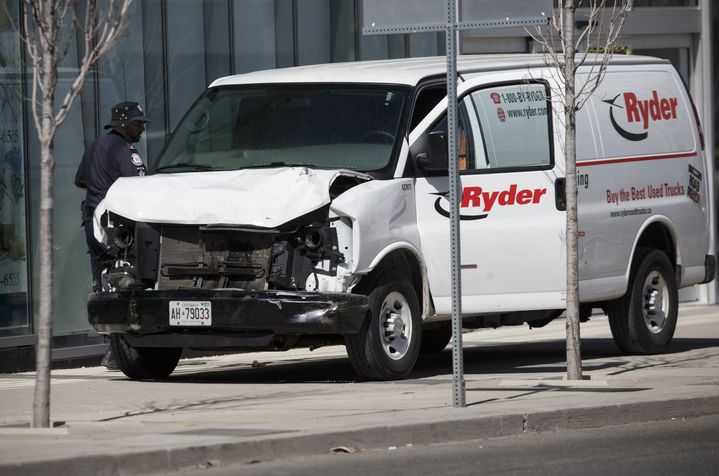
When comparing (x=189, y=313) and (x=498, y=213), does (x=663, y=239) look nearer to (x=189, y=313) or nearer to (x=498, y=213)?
(x=498, y=213)

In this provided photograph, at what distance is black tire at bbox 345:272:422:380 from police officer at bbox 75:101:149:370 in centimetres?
256

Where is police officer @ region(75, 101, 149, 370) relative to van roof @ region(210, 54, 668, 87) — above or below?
below

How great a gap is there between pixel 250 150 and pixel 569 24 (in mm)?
2790

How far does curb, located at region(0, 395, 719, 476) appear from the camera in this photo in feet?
27.0

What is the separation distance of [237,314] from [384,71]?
2679 millimetres

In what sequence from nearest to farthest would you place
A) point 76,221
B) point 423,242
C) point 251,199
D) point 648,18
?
point 251,199 < point 423,242 < point 76,221 < point 648,18

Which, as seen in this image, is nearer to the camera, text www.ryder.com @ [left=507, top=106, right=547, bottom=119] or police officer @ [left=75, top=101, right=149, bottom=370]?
text www.ryder.com @ [left=507, top=106, right=547, bottom=119]

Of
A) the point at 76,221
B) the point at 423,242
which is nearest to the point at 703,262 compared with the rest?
the point at 423,242

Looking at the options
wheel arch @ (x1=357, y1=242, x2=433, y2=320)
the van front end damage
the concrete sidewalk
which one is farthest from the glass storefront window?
wheel arch @ (x1=357, y1=242, x2=433, y2=320)

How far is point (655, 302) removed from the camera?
1505 cm

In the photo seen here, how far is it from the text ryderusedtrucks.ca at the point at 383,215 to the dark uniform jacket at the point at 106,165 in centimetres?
40

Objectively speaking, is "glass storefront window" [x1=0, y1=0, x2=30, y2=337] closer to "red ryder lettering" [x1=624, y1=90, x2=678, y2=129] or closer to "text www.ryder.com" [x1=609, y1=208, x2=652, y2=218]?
"text www.ryder.com" [x1=609, y1=208, x2=652, y2=218]

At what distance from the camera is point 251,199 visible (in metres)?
12.0

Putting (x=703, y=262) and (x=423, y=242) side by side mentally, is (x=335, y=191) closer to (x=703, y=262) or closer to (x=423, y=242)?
(x=423, y=242)
